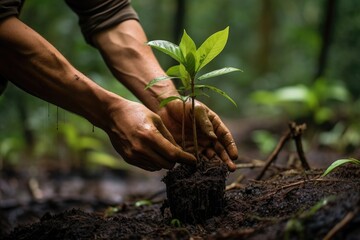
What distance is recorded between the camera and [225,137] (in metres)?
2.15

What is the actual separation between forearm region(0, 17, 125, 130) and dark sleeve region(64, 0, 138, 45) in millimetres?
732

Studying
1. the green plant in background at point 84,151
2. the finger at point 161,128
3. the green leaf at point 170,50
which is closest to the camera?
the green leaf at point 170,50

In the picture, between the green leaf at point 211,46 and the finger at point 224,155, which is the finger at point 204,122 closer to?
the finger at point 224,155

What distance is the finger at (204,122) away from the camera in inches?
81.5

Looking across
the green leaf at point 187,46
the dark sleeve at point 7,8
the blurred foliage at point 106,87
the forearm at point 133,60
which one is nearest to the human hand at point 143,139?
the green leaf at point 187,46

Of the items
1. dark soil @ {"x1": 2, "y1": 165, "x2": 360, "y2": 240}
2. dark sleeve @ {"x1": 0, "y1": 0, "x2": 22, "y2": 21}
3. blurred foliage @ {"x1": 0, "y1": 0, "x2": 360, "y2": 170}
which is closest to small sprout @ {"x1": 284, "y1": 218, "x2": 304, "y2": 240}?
dark soil @ {"x1": 2, "y1": 165, "x2": 360, "y2": 240}

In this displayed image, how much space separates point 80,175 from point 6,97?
1.55 m

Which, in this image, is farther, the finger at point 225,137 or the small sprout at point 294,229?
the finger at point 225,137

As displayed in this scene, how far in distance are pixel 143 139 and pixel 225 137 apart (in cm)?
49

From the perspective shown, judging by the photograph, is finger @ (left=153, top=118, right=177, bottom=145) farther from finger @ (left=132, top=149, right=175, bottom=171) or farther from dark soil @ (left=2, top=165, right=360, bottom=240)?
dark soil @ (left=2, top=165, right=360, bottom=240)

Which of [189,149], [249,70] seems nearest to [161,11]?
[249,70]

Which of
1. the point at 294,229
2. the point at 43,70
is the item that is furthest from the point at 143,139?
the point at 294,229

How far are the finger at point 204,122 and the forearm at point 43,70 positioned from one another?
41 cm

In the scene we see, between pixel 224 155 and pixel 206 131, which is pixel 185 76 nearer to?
pixel 206 131
